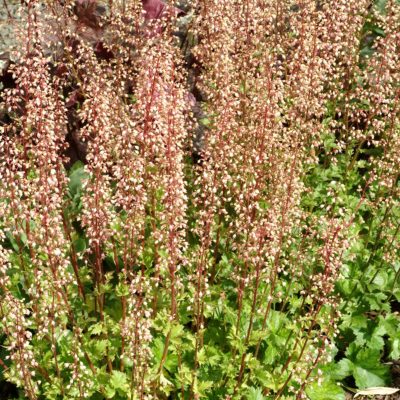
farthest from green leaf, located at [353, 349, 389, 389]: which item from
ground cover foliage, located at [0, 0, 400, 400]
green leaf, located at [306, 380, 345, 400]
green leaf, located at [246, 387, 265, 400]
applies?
green leaf, located at [246, 387, 265, 400]

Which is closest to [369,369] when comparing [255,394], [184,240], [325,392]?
[325,392]

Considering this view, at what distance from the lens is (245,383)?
161 inches

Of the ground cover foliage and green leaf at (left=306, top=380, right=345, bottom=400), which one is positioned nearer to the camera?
the ground cover foliage

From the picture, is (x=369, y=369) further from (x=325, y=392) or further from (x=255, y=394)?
(x=255, y=394)

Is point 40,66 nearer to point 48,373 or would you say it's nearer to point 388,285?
point 48,373

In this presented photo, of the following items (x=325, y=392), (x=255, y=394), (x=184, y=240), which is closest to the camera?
(x=184, y=240)

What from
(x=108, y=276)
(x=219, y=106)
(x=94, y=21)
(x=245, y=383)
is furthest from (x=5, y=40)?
(x=245, y=383)

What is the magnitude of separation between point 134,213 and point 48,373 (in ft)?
5.40

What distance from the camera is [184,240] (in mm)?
3439

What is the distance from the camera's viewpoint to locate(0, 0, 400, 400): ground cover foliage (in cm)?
314

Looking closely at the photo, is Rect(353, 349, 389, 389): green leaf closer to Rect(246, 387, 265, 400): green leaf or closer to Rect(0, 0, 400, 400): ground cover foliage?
Rect(0, 0, 400, 400): ground cover foliage

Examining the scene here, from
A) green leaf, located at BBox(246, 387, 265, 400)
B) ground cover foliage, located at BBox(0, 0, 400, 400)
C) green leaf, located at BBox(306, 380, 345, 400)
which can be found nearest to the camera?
ground cover foliage, located at BBox(0, 0, 400, 400)

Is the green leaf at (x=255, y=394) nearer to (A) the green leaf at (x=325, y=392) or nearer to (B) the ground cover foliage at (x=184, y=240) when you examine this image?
(B) the ground cover foliage at (x=184, y=240)

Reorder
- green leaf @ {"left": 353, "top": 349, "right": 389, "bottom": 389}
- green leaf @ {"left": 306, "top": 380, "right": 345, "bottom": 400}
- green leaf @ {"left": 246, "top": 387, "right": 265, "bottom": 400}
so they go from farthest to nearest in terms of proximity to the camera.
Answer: green leaf @ {"left": 353, "top": 349, "right": 389, "bottom": 389} < green leaf @ {"left": 306, "top": 380, "right": 345, "bottom": 400} < green leaf @ {"left": 246, "top": 387, "right": 265, "bottom": 400}
